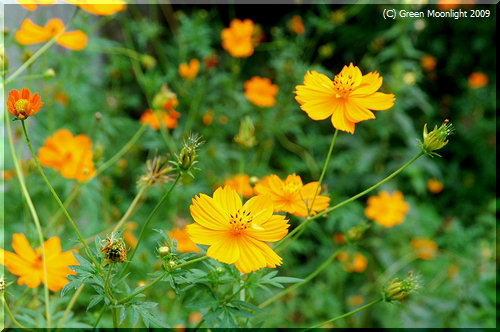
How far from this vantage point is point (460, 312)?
1406mm

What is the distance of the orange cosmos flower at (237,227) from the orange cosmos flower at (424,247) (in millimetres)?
1370

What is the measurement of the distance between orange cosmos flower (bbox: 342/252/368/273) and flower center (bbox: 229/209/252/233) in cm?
127

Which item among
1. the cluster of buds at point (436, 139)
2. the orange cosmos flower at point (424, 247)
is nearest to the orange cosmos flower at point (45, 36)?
the cluster of buds at point (436, 139)

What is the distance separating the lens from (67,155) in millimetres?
960

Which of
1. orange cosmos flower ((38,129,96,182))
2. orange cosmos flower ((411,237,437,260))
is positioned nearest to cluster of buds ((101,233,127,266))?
orange cosmos flower ((38,129,96,182))

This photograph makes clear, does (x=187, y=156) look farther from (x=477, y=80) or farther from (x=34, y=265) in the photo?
(x=477, y=80)

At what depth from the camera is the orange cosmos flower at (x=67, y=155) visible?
0.91 meters

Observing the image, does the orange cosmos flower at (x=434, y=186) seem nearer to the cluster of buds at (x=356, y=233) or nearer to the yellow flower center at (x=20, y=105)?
the cluster of buds at (x=356, y=233)

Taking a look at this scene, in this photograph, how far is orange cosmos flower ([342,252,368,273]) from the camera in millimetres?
1712

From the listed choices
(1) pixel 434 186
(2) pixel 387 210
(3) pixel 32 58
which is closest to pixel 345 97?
(3) pixel 32 58

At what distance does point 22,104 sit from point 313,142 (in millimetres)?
1347

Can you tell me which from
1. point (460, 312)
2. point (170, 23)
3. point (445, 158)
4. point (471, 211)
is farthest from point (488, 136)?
point (170, 23)

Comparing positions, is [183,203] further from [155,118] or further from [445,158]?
[445,158]

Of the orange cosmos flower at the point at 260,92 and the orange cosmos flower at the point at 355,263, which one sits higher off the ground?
the orange cosmos flower at the point at 260,92
